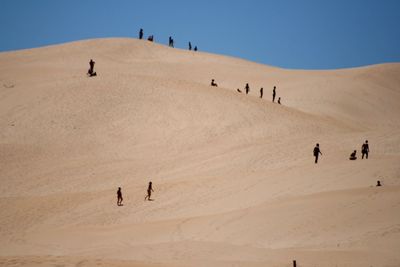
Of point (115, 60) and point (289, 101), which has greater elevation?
point (115, 60)

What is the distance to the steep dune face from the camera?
15344 mm

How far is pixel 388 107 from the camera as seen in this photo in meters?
49.4

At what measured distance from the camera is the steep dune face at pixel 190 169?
604 inches

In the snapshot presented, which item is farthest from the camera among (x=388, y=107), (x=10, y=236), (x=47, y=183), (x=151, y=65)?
(x=151, y=65)

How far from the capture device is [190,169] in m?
26.8

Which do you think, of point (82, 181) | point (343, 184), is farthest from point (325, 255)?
point (82, 181)

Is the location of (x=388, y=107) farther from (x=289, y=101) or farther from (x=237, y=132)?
(x=237, y=132)

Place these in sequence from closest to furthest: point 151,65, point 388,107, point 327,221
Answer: point 327,221 → point 388,107 → point 151,65

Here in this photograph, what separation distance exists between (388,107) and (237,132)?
22.3m

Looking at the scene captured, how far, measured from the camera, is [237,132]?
33.3 metres

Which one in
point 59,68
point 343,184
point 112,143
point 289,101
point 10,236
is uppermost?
point 59,68

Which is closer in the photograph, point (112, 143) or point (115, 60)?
point (112, 143)

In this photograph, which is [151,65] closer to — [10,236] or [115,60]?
[115,60]

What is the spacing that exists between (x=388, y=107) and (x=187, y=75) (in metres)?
19.4
